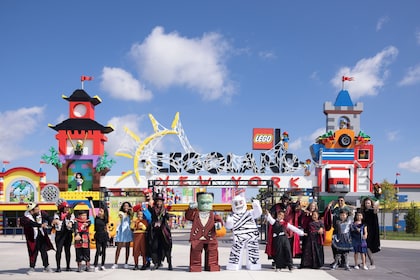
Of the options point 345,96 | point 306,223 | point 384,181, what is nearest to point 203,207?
point 306,223

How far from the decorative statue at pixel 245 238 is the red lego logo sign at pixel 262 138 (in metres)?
20.7

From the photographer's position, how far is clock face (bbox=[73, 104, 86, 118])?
28.2 meters

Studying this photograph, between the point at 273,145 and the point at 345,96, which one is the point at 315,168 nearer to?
the point at 273,145

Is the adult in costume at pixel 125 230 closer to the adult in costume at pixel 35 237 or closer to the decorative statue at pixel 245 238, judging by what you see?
the adult in costume at pixel 35 237

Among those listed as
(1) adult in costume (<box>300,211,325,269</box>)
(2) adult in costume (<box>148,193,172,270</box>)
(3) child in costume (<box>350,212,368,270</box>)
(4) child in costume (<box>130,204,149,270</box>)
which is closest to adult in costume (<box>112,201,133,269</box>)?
(4) child in costume (<box>130,204,149,270</box>)

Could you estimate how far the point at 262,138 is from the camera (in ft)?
100

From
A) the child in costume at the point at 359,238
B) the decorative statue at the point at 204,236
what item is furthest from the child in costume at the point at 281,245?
the child in costume at the point at 359,238

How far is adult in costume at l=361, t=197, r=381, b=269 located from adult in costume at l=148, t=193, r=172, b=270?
14.4 feet

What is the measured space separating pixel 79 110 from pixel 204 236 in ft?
67.7

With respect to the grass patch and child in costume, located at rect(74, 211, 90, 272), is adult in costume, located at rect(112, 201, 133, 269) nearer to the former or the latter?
child in costume, located at rect(74, 211, 90, 272)

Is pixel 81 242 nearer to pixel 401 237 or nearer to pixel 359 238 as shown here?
pixel 359 238

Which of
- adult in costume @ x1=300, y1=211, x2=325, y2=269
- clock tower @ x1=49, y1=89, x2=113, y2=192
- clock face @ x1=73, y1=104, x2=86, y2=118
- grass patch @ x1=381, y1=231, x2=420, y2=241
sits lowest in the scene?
grass patch @ x1=381, y1=231, x2=420, y2=241

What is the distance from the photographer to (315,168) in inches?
1195

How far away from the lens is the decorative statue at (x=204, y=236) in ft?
30.9
